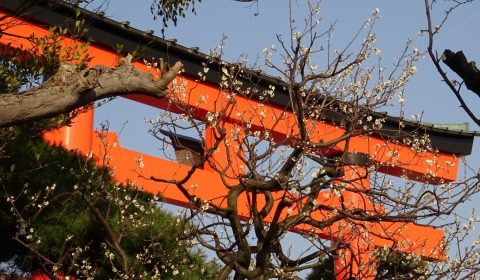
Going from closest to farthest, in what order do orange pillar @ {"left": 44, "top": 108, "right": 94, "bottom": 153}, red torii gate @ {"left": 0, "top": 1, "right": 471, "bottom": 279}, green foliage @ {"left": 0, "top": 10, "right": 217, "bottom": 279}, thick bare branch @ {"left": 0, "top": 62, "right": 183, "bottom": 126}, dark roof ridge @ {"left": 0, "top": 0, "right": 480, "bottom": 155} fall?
thick bare branch @ {"left": 0, "top": 62, "right": 183, "bottom": 126} < green foliage @ {"left": 0, "top": 10, "right": 217, "bottom": 279} < dark roof ridge @ {"left": 0, "top": 0, "right": 480, "bottom": 155} < red torii gate @ {"left": 0, "top": 1, "right": 471, "bottom": 279} < orange pillar @ {"left": 44, "top": 108, "right": 94, "bottom": 153}

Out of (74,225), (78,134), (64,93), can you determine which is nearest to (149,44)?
(78,134)

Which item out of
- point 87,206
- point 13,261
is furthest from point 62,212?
point 13,261

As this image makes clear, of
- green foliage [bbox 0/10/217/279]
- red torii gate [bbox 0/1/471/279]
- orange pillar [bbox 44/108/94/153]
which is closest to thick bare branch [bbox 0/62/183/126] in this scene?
green foliage [bbox 0/10/217/279]

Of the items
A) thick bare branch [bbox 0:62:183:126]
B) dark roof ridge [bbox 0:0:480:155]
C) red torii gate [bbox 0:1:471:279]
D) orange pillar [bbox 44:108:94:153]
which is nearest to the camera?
thick bare branch [bbox 0:62:183:126]

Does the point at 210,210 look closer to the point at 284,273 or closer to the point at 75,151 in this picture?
the point at 284,273

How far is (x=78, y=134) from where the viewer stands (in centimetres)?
1205

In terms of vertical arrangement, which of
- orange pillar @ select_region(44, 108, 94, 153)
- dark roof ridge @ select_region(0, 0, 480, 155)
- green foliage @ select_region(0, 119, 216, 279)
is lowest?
green foliage @ select_region(0, 119, 216, 279)

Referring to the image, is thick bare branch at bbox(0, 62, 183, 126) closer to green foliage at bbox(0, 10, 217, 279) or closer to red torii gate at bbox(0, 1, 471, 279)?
green foliage at bbox(0, 10, 217, 279)

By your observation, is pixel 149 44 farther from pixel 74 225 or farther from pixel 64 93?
pixel 64 93

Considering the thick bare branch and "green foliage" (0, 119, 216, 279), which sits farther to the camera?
"green foliage" (0, 119, 216, 279)

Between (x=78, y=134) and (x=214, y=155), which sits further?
(x=214, y=155)

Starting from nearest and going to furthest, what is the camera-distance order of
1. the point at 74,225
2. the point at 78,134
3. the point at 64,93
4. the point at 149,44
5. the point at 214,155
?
the point at 64,93 → the point at 74,225 → the point at 78,134 → the point at 149,44 → the point at 214,155

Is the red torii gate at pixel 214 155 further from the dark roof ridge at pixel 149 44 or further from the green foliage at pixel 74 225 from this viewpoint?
the green foliage at pixel 74 225

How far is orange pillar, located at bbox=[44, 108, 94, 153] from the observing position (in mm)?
11828
